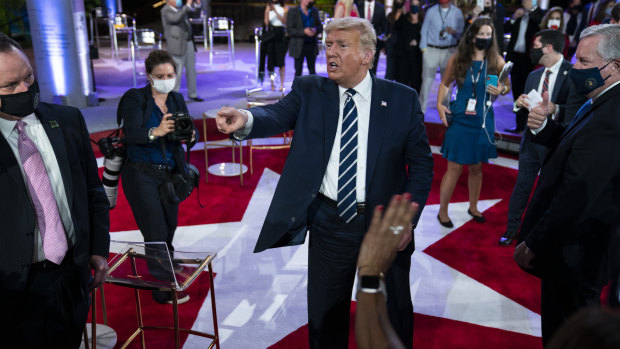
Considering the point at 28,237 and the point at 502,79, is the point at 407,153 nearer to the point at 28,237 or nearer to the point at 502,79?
the point at 28,237

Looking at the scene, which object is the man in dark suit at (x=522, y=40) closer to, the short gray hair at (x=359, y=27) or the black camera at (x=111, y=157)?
the short gray hair at (x=359, y=27)

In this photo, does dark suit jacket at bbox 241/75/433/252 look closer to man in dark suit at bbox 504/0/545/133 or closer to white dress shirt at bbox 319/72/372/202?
white dress shirt at bbox 319/72/372/202

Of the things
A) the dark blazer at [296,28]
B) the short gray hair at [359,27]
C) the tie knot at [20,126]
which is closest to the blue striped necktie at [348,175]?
the short gray hair at [359,27]

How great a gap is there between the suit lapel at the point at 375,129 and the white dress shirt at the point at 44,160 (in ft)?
3.90

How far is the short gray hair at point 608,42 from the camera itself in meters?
2.14

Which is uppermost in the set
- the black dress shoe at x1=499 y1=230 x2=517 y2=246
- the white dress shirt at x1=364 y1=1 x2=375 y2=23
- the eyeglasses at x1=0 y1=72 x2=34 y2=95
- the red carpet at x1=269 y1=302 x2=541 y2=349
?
the white dress shirt at x1=364 y1=1 x2=375 y2=23

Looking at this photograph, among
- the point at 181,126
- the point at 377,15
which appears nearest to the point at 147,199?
the point at 181,126

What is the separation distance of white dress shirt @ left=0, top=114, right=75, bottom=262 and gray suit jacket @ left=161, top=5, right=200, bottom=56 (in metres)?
5.65

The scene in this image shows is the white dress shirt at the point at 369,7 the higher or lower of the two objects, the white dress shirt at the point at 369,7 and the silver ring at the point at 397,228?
the higher

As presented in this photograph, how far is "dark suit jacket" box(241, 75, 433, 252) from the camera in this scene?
2137mm

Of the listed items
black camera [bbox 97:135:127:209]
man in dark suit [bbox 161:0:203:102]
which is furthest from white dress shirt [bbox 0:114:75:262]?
man in dark suit [bbox 161:0:203:102]

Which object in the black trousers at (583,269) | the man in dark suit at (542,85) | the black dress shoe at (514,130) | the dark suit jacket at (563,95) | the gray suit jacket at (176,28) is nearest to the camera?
the black trousers at (583,269)

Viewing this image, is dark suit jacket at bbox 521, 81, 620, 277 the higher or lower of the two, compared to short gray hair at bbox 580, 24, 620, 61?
lower

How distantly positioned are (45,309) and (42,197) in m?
0.40
